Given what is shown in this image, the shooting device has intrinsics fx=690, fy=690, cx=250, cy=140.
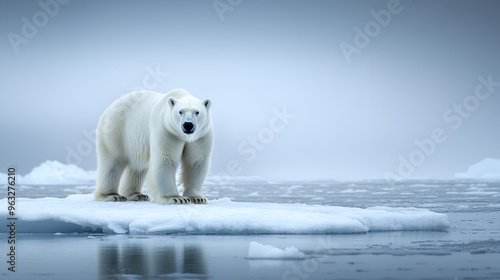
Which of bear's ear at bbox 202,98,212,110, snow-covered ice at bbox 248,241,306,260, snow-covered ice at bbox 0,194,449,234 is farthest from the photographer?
bear's ear at bbox 202,98,212,110

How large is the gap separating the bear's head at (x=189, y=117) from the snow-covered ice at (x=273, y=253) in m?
3.03

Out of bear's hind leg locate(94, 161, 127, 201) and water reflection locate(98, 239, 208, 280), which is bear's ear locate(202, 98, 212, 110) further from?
water reflection locate(98, 239, 208, 280)

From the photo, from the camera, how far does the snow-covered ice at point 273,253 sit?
566cm

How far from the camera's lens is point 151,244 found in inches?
268

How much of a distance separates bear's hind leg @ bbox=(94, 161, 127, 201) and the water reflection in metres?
3.30

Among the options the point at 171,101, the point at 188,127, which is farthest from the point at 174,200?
the point at 171,101

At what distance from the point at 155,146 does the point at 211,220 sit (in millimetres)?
1826

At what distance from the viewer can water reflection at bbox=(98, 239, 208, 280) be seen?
489 cm

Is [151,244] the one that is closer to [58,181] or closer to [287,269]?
[287,269]

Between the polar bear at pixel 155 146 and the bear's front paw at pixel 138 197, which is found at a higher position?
the polar bear at pixel 155 146

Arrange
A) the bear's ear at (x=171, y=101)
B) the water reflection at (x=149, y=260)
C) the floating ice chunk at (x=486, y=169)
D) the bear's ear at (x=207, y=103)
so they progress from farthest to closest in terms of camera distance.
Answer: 1. the floating ice chunk at (x=486, y=169)
2. the bear's ear at (x=207, y=103)
3. the bear's ear at (x=171, y=101)
4. the water reflection at (x=149, y=260)

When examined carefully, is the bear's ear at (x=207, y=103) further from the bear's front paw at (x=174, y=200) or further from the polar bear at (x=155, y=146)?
the bear's front paw at (x=174, y=200)

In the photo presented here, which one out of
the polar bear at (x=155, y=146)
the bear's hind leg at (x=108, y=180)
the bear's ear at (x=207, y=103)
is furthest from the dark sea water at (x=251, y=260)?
the bear's hind leg at (x=108, y=180)

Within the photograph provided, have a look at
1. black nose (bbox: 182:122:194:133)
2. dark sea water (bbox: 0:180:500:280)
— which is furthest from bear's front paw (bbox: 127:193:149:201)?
dark sea water (bbox: 0:180:500:280)
